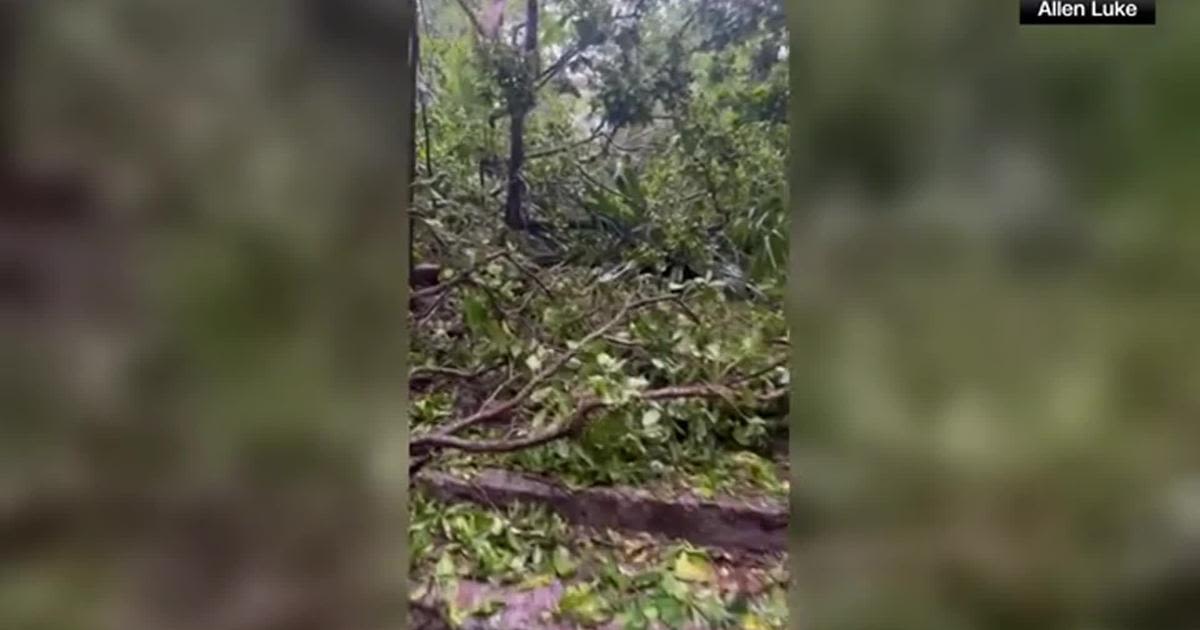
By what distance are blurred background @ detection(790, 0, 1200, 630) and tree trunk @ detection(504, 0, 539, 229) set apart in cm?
26

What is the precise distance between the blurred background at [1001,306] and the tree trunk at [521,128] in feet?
0.85

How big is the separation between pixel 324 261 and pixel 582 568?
42cm

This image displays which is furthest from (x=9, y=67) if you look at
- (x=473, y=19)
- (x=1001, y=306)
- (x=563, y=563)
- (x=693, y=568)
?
(x=1001, y=306)

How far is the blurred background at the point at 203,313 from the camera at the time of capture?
0.94 m

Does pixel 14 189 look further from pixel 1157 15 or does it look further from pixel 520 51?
pixel 1157 15

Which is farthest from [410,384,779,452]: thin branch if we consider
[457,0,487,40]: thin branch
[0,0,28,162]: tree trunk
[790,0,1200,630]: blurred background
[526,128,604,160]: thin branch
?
[0,0,28,162]: tree trunk

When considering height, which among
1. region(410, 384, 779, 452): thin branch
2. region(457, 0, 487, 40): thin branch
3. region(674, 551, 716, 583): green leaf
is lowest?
region(674, 551, 716, 583): green leaf

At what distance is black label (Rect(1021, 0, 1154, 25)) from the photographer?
0.81 meters

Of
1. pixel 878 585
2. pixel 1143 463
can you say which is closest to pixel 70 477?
pixel 878 585

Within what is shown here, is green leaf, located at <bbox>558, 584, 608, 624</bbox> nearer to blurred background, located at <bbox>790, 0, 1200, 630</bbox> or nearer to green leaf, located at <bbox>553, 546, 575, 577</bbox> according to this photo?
green leaf, located at <bbox>553, 546, 575, 577</bbox>

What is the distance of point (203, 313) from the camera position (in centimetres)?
96

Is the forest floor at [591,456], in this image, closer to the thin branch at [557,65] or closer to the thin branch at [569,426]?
the thin branch at [569,426]

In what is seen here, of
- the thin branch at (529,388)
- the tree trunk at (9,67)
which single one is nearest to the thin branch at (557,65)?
the thin branch at (529,388)

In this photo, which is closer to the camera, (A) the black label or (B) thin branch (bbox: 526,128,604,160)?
(A) the black label
